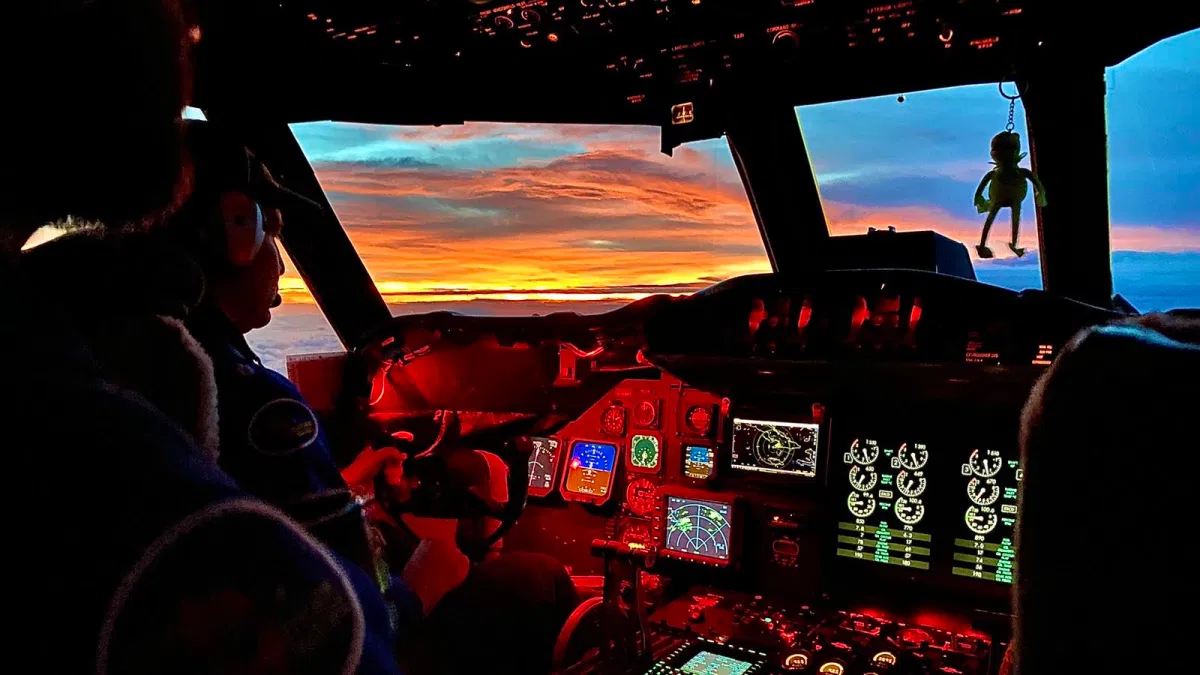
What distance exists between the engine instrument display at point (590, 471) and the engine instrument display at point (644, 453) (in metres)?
0.08

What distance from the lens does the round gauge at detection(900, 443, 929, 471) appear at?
191 cm

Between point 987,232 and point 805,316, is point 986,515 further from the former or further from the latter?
point 987,232

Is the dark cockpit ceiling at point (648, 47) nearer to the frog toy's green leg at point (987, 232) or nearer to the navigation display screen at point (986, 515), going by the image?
the frog toy's green leg at point (987, 232)

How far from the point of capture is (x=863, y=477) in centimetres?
198

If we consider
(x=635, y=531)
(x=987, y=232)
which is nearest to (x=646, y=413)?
(x=635, y=531)

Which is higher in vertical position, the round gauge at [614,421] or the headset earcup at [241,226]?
the headset earcup at [241,226]

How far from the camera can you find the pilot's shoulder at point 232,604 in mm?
314

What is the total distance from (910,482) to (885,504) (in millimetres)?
82

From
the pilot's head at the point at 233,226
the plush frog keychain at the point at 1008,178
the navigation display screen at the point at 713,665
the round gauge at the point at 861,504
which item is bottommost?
the navigation display screen at the point at 713,665

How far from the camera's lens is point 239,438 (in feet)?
3.66

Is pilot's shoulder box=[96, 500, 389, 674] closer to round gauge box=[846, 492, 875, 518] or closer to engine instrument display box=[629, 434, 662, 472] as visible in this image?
round gauge box=[846, 492, 875, 518]

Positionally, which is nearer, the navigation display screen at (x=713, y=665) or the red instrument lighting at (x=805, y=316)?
the navigation display screen at (x=713, y=665)

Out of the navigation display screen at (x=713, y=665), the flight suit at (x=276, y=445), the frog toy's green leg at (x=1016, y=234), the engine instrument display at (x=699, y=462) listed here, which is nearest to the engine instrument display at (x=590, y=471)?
the engine instrument display at (x=699, y=462)

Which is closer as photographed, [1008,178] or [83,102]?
[83,102]
